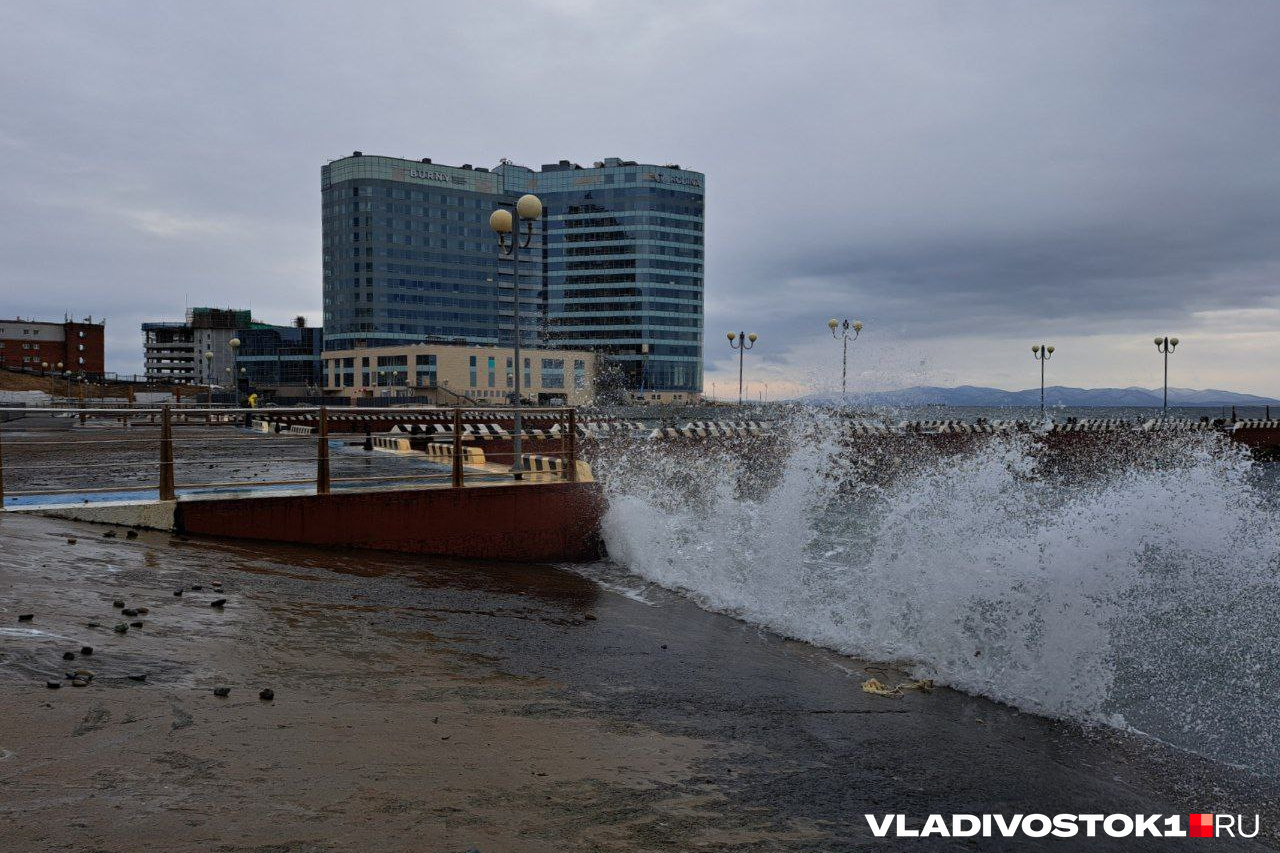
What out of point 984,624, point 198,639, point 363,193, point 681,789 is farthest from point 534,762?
point 363,193

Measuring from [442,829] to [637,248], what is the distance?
157704 millimetres

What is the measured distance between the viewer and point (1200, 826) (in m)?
4.29

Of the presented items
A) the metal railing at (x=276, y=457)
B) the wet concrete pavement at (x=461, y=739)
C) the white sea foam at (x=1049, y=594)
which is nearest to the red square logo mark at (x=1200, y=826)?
the wet concrete pavement at (x=461, y=739)

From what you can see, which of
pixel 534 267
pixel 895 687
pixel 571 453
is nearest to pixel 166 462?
pixel 571 453

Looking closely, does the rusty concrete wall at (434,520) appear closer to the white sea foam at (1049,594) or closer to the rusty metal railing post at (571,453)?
the rusty metal railing post at (571,453)

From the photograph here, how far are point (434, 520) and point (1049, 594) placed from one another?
7.18m

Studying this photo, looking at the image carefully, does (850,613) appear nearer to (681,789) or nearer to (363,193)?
(681,789)

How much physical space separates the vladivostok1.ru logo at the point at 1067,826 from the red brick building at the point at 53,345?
16563 cm

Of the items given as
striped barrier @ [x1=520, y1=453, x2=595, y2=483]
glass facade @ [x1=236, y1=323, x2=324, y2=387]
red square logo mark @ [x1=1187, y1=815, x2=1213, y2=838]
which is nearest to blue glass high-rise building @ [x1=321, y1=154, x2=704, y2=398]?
glass facade @ [x1=236, y1=323, x2=324, y2=387]

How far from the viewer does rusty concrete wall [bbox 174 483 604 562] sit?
31.3ft

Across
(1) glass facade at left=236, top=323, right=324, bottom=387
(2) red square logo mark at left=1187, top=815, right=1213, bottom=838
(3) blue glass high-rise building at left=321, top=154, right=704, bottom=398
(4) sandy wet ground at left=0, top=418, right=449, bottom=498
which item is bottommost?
(2) red square logo mark at left=1187, top=815, right=1213, bottom=838

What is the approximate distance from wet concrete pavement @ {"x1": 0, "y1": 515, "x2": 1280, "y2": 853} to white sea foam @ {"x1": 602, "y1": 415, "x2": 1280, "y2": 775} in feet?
2.98

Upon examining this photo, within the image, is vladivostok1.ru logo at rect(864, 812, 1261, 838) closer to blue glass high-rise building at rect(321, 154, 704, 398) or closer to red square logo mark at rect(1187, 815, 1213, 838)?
red square logo mark at rect(1187, 815, 1213, 838)

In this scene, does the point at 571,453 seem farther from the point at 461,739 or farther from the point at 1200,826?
the point at 1200,826
